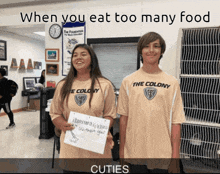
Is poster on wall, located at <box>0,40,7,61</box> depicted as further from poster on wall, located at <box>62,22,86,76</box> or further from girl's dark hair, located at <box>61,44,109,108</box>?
girl's dark hair, located at <box>61,44,109,108</box>

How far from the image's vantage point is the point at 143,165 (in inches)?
46.5

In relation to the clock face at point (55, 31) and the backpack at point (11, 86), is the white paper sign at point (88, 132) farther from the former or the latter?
the backpack at point (11, 86)

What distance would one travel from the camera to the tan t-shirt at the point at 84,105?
1194 millimetres

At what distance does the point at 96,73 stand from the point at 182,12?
94.3 inches

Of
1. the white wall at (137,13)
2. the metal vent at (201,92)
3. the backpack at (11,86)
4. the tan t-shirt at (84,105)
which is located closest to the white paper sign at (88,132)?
the tan t-shirt at (84,105)

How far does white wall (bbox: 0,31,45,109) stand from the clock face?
286 centimetres

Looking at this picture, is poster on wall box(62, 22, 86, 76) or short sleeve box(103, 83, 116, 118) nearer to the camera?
short sleeve box(103, 83, 116, 118)

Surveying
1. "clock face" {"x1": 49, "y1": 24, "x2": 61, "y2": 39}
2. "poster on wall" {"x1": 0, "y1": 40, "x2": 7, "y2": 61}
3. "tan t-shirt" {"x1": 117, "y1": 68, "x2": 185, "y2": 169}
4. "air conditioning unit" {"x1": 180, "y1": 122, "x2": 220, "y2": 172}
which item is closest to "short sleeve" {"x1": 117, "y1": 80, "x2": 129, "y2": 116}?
"tan t-shirt" {"x1": 117, "y1": 68, "x2": 185, "y2": 169}

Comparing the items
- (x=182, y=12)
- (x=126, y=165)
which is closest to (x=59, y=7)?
(x=182, y=12)

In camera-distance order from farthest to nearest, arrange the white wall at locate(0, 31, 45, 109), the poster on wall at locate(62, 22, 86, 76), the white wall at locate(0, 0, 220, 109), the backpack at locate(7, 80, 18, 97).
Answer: the white wall at locate(0, 31, 45, 109), the backpack at locate(7, 80, 18, 97), the poster on wall at locate(62, 22, 86, 76), the white wall at locate(0, 0, 220, 109)

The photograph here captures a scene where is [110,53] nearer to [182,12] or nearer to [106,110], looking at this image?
[182,12]

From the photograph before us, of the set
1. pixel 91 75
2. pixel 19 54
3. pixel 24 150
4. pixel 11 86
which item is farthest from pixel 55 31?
pixel 19 54

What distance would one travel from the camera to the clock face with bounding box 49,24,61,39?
3.55 metres

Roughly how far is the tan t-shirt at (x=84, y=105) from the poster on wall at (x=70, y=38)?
237 centimetres
